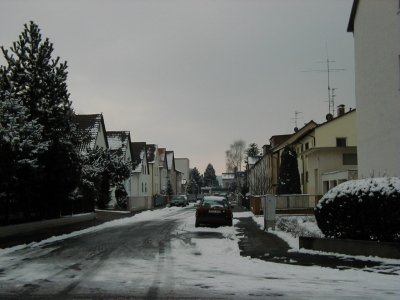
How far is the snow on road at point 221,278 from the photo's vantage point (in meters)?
9.15

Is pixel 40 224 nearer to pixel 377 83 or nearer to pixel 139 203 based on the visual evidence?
pixel 377 83

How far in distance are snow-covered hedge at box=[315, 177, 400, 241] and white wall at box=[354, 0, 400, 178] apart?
909 cm

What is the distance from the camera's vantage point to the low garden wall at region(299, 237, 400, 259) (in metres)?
12.7

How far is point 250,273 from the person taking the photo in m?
11.3

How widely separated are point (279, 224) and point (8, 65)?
15.5 meters

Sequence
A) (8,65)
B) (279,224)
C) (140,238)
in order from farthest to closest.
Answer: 1. (8,65)
2. (279,224)
3. (140,238)

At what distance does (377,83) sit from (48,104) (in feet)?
53.0

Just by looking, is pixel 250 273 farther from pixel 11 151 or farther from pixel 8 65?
pixel 8 65

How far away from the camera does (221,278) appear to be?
10.7 metres

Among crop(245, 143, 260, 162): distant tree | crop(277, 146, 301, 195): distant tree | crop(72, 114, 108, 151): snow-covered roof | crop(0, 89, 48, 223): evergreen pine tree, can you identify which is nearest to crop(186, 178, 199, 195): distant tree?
crop(245, 143, 260, 162): distant tree

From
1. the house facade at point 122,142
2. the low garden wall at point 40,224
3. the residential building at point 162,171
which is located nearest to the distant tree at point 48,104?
the low garden wall at point 40,224

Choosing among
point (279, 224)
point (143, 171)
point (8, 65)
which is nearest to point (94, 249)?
point (279, 224)

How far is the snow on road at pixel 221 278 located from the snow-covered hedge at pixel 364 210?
1.24 metres

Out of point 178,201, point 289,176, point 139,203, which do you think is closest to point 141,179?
point 178,201
